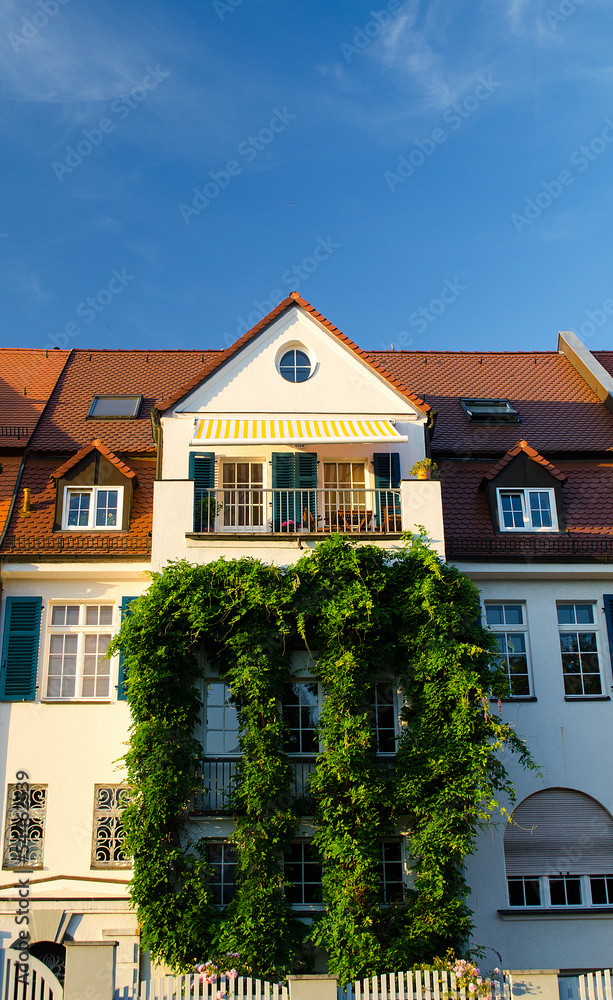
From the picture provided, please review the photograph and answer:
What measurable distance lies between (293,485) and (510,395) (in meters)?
9.13

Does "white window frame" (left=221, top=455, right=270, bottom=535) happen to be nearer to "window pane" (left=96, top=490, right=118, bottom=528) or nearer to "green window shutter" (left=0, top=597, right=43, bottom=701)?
"window pane" (left=96, top=490, right=118, bottom=528)

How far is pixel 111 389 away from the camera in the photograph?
26.7m

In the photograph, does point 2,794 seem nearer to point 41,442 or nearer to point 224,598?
point 224,598

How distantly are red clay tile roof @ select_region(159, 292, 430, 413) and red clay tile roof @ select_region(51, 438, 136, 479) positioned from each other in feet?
5.65

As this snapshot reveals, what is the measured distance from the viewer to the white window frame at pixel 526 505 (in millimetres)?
22125

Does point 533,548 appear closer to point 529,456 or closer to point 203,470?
point 529,456

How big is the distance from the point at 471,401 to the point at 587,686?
913cm

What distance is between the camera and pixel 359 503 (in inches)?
846

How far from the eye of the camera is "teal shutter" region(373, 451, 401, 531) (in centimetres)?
2073

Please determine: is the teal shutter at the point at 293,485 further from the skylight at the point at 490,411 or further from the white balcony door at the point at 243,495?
the skylight at the point at 490,411

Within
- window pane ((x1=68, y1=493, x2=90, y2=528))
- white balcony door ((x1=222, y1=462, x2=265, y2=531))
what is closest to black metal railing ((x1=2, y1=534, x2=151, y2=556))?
window pane ((x1=68, y1=493, x2=90, y2=528))

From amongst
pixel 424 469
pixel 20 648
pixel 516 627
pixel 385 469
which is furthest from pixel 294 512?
pixel 20 648

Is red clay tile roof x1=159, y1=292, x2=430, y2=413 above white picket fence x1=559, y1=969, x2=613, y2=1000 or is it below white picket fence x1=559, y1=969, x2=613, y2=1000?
above

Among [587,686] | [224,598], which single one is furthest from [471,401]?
[224,598]
